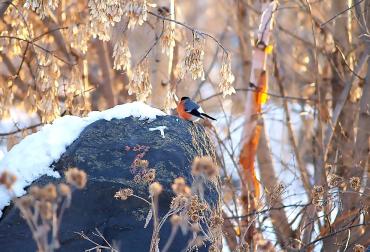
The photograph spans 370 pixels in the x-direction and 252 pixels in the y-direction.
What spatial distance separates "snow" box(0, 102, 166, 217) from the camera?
4.13 m

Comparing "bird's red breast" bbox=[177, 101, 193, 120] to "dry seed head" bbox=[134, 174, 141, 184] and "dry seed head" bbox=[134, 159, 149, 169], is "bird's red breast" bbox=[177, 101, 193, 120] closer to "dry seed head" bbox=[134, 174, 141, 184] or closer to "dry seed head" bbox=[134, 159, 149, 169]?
"dry seed head" bbox=[134, 159, 149, 169]

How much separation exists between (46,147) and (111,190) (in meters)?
0.49

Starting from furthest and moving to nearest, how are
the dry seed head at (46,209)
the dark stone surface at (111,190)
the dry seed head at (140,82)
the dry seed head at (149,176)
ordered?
the dry seed head at (140,82) < the dark stone surface at (111,190) < the dry seed head at (149,176) < the dry seed head at (46,209)

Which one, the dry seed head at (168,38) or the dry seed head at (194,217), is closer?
the dry seed head at (194,217)

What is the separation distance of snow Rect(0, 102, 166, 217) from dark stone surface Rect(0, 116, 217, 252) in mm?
61

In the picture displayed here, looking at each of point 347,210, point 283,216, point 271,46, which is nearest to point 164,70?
point 271,46

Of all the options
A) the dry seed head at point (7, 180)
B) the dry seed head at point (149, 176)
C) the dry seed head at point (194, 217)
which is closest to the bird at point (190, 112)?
the dry seed head at point (149, 176)

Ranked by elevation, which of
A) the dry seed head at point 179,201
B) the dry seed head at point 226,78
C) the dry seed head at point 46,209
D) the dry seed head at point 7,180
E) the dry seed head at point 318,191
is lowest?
the dry seed head at point 46,209

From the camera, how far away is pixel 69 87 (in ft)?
19.4

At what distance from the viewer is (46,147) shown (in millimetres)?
4258

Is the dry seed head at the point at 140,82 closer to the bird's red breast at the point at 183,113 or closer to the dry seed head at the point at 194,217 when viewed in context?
the bird's red breast at the point at 183,113

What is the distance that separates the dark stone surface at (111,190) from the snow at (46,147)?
6cm

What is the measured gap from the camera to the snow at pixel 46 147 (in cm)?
413

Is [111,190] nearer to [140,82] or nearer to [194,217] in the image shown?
[194,217]
